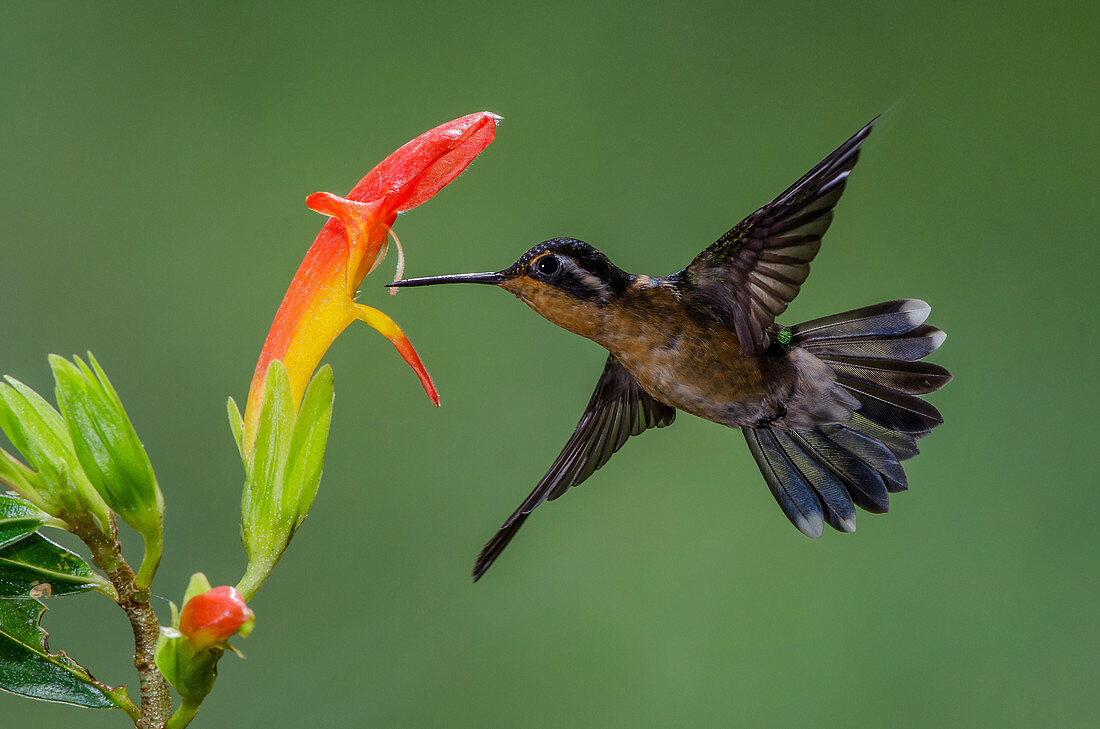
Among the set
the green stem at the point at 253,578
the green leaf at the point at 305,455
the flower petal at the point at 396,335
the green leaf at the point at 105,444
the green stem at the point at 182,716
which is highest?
the flower petal at the point at 396,335

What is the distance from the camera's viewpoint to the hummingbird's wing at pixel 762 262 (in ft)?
1.55

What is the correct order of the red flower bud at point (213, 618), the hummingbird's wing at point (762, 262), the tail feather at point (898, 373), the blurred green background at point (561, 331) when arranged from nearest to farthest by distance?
the red flower bud at point (213, 618), the hummingbird's wing at point (762, 262), the tail feather at point (898, 373), the blurred green background at point (561, 331)

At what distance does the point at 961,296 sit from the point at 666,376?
1043mm

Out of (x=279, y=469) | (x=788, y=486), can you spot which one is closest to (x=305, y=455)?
(x=279, y=469)

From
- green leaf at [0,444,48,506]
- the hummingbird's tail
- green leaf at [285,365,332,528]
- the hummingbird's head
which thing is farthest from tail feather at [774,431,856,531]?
green leaf at [0,444,48,506]

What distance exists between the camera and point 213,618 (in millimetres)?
369

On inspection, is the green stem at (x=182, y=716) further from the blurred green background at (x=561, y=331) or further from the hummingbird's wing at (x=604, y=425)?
the blurred green background at (x=561, y=331)

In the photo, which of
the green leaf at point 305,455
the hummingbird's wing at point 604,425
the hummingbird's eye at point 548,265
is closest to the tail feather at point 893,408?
the hummingbird's wing at point 604,425

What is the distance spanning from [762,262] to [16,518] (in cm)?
39

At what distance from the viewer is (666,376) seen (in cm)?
56

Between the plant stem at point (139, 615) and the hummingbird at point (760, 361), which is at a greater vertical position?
the hummingbird at point (760, 361)

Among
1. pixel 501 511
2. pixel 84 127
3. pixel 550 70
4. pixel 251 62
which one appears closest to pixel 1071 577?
pixel 501 511

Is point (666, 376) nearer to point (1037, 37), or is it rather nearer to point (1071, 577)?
point (1071, 577)

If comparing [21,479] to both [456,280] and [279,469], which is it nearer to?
[279,469]
